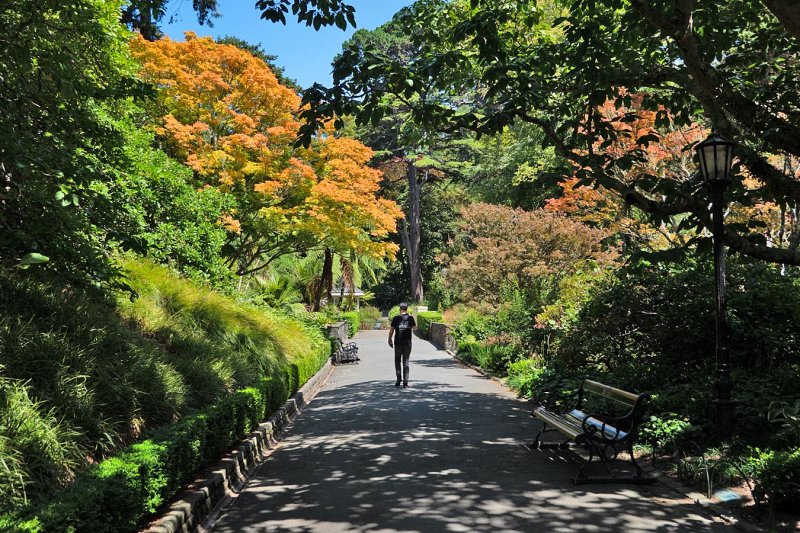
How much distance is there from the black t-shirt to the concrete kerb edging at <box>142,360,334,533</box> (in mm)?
4034

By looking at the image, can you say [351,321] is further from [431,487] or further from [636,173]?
[431,487]

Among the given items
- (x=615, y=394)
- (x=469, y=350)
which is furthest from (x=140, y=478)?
(x=469, y=350)

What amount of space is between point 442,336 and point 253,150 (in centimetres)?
1475

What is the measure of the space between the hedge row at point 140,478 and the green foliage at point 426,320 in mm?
30123

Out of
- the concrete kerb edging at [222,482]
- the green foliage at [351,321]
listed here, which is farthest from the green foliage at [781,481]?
the green foliage at [351,321]

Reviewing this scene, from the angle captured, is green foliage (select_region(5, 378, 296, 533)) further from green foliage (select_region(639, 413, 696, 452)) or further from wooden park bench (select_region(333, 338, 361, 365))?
wooden park bench (select_region(333, 338, 361, 365))

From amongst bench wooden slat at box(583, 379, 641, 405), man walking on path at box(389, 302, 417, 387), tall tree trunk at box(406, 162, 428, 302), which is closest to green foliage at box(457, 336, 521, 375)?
man walking on path at box(389, 302, 417, 387)

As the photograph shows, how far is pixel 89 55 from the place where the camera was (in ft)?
31.4

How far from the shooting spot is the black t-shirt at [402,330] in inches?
555

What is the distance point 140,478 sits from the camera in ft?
14.6

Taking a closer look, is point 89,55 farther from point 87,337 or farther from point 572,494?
point 572,494

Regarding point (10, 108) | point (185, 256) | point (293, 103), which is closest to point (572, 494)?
point (10, 108)

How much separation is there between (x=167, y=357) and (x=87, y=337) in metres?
1.49

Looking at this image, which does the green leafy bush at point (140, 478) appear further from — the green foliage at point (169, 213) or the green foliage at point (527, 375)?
the green foliage at point (527, 375)
